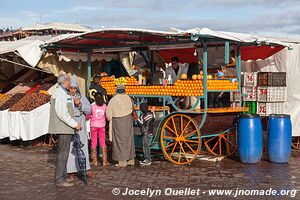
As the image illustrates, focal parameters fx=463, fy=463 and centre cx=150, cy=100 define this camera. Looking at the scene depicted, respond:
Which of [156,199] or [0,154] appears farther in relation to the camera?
[0,154]

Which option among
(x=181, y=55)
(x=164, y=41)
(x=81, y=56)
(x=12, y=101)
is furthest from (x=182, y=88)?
(x=12, y=101)

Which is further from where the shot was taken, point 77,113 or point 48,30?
point 48,30

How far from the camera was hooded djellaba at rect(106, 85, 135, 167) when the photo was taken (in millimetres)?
8891

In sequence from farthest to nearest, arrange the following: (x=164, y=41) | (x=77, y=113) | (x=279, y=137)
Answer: (x=164, y=41)
(x=279, y=137)
(x=77, y=113)

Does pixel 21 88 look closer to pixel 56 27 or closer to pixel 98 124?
pixel 56 27

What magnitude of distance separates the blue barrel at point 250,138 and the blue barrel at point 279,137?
0.29m

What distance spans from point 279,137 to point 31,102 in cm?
625

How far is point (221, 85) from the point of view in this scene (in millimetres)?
9203

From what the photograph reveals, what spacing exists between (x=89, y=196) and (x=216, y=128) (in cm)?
356

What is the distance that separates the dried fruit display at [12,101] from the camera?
491 inches

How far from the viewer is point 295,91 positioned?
35.8 feet

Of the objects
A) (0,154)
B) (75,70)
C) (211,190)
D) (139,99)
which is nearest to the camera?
(211,190)

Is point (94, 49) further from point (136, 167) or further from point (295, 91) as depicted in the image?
point (295, 91)

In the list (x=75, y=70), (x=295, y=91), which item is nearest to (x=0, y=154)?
(x=75, y=70)
